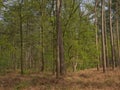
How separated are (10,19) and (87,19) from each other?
9.37m

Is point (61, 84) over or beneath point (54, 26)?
beneath

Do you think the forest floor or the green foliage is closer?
the forest floor

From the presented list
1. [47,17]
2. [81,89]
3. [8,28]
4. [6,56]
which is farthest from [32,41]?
[81,89]

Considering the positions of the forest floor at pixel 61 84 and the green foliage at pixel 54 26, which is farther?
the green foliage at pixel 54 26

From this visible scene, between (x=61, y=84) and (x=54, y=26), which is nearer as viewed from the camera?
(x=61, y=84)

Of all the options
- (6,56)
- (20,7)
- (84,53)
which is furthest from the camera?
(6,56)

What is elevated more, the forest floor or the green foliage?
the green foliage

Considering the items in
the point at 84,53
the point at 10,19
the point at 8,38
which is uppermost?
the point at 10,19

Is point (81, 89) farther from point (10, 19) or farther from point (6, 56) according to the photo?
point (6, 56)

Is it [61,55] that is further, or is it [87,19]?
[87,19]

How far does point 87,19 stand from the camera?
103 feet

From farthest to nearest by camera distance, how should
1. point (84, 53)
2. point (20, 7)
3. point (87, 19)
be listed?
point (87, 19) < point (84, 53) < point (20, 7)

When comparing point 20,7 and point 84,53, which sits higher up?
point 20,7

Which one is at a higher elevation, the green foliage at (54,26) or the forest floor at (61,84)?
the green foliage at (54,26)
